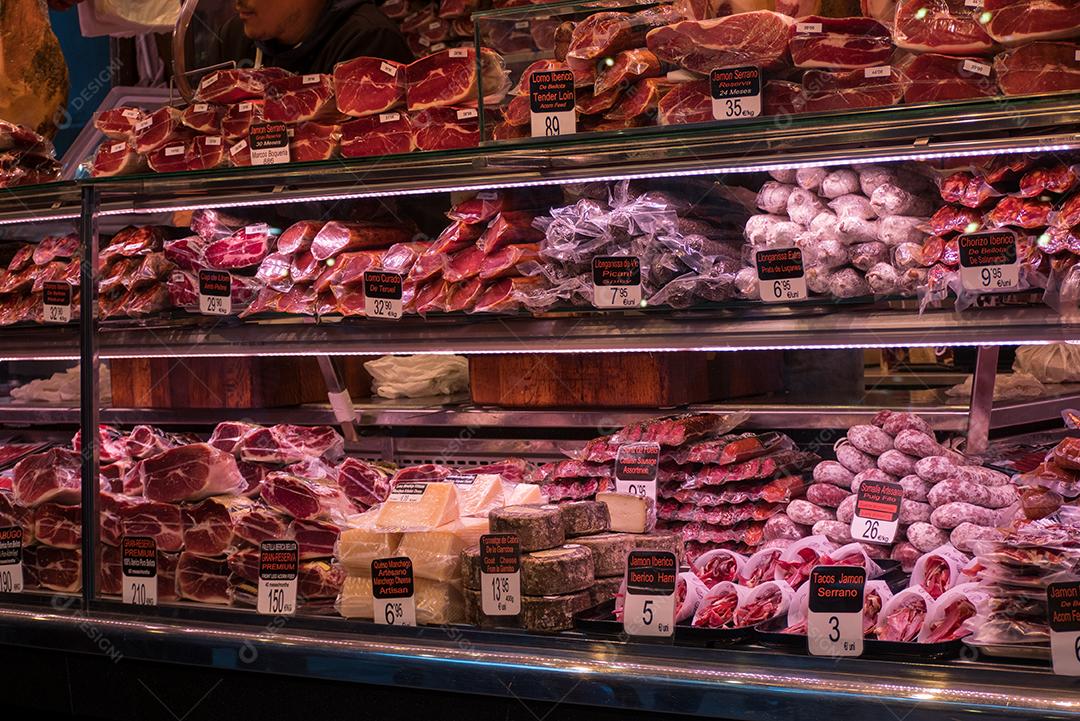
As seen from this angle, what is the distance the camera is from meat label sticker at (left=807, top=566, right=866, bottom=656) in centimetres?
238

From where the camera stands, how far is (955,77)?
2584mm

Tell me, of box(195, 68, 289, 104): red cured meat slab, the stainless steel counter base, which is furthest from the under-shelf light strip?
the stainless steel counter base

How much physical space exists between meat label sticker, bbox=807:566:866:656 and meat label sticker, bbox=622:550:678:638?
0.32 metres

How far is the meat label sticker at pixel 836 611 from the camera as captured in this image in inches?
93.7

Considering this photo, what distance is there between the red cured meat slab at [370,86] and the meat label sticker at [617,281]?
101 cm

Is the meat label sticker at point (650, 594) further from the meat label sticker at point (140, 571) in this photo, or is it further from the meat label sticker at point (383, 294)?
the meat label sticker at point (140, 571)

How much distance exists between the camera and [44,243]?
170 inches

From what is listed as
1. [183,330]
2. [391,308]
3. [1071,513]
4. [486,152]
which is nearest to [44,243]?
[183,330]

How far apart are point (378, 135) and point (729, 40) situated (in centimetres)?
138

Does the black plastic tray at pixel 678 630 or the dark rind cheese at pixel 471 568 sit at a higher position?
the dark rind cheese at pixel 471 568

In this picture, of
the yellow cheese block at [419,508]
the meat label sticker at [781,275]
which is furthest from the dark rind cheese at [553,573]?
the meat label sticker at [781,275]

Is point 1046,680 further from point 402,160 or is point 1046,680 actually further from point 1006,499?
point 402,160

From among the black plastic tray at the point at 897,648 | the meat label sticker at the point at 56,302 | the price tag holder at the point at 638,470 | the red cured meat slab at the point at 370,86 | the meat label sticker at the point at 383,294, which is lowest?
the black plastic tray at the point at 897,648

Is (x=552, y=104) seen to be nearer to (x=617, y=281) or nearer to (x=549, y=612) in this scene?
(x=617, y=281)
